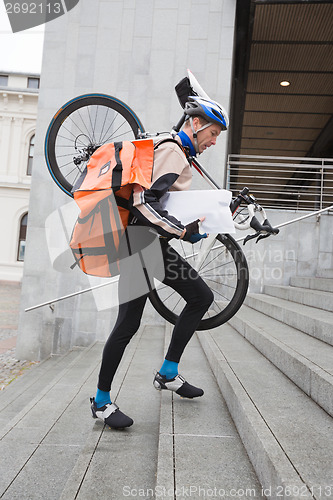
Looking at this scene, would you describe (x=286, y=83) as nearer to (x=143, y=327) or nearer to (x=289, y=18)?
(x=289, y=18)

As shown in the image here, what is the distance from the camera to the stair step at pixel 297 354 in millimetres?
2236

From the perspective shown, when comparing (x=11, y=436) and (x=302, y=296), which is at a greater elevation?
(x=302, y=296)

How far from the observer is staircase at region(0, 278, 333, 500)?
67.1 inches

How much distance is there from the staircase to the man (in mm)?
336

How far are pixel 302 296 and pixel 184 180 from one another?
324 cm

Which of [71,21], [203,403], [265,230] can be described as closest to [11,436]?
[203,403]

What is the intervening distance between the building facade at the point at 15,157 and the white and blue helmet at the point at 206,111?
958 inches

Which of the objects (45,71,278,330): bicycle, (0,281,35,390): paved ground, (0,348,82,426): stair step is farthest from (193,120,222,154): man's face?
(0,281,35,390): paved ground

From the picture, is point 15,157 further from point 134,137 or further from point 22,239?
point 134,137

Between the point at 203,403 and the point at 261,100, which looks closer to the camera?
the point at 203,403

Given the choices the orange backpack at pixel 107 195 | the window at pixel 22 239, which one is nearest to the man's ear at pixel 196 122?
the orange backpack at pixel 107 195

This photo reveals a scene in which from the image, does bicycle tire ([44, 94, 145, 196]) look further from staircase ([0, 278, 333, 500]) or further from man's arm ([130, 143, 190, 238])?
staircase ([0, 278, 333, 500])

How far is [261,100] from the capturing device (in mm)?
11773

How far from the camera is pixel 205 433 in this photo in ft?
7.30
